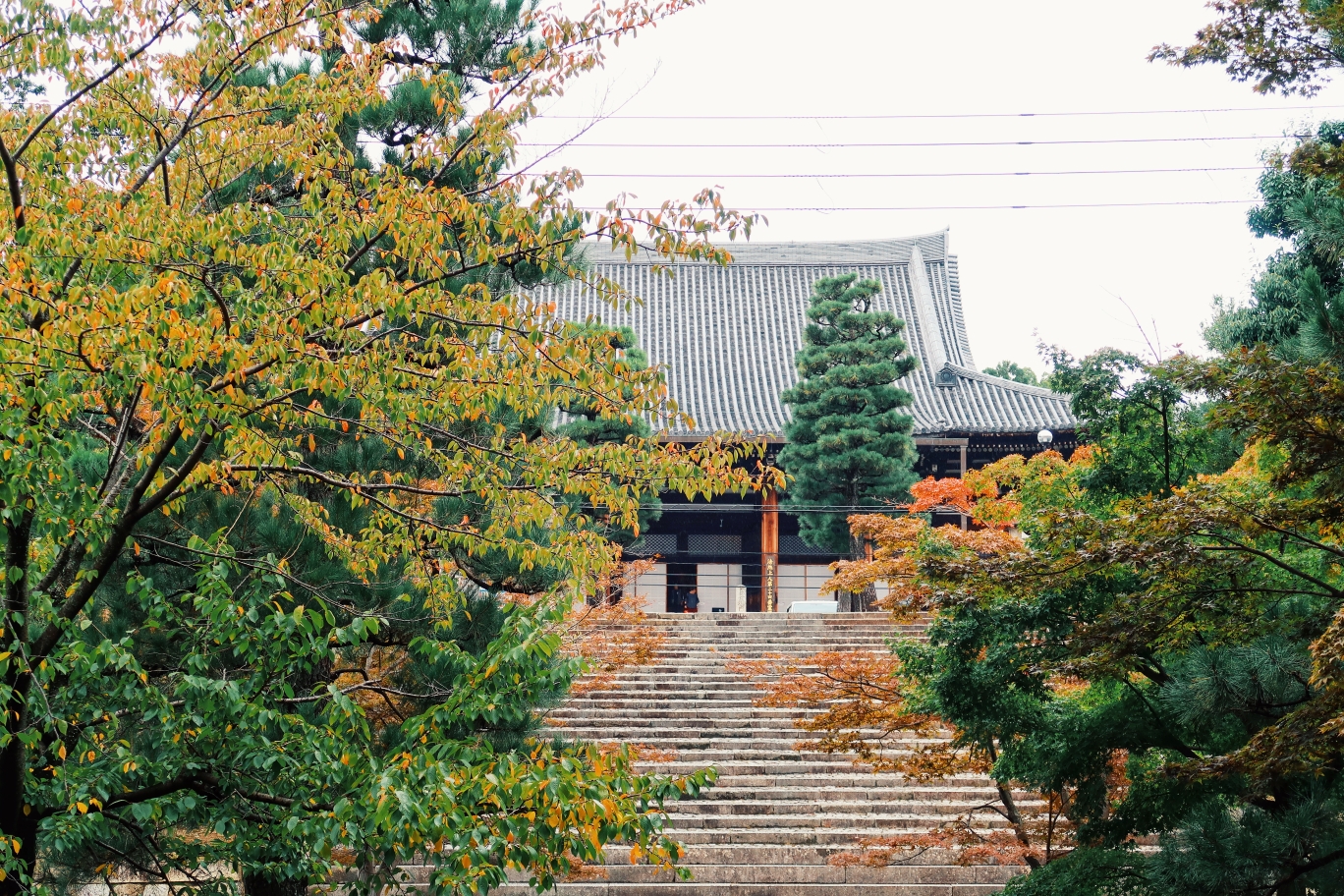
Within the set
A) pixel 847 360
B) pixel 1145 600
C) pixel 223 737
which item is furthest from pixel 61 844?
pixel 847 360

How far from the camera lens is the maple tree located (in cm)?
413

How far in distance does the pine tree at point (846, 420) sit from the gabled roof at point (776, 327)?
305 cm

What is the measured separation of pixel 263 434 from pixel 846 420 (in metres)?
14.0

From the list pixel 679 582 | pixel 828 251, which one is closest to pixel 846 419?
pixel 679 582

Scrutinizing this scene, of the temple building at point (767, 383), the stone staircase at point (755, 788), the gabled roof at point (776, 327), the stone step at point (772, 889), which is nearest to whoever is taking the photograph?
the stone step at point (772, 889)

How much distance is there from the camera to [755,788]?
12.9 m

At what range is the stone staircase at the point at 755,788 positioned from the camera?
1111cm

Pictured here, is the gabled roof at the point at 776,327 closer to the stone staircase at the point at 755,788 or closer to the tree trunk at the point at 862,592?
the tree trunk at the point at 862,592

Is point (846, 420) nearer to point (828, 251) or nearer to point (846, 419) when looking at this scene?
point (846, 419)

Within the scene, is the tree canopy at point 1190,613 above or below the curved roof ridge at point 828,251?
below

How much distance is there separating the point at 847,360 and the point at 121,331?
616 inches

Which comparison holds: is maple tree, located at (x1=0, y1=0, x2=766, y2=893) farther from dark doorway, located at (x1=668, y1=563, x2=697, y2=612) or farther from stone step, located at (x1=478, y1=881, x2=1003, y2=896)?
dark doorway, located at (x1=668, y1=563, x2=697, y2=612)

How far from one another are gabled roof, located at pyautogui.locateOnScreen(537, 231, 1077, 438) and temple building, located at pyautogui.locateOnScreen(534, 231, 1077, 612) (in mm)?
36

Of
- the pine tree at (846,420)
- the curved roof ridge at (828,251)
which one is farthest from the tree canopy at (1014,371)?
the pine tree at (846,420)
